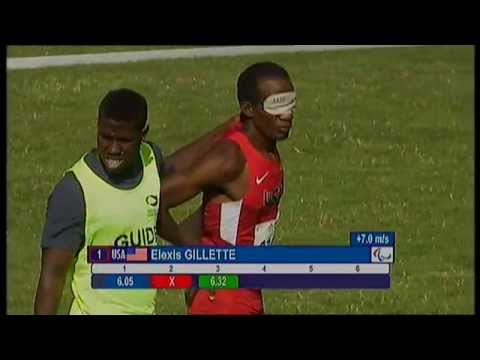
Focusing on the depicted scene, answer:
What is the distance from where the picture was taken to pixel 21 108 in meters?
10.5

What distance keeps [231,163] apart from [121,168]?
665 millimetres

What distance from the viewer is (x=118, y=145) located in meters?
7.82

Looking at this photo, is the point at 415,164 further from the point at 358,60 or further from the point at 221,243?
the point at 221,243

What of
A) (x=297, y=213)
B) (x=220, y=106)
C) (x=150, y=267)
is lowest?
(x=150, y=267)

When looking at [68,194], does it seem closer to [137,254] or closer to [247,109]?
[137,254]

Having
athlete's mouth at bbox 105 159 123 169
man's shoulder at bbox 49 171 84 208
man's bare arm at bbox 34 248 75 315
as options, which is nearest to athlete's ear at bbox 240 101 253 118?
athlete's mouth at bbox 105 159 123 169

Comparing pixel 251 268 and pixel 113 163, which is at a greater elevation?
pixel 113 163

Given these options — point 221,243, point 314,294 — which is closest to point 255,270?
point 221,243

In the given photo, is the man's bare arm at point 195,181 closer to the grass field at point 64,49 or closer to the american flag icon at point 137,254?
the american flag icon at point 137,254

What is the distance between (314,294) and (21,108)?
2561 mm

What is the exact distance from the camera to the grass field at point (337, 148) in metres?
9.48

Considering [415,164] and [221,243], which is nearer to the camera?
[221,243]

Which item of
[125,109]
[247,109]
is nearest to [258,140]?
[247,109]

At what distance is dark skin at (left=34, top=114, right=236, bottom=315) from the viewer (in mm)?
7574
